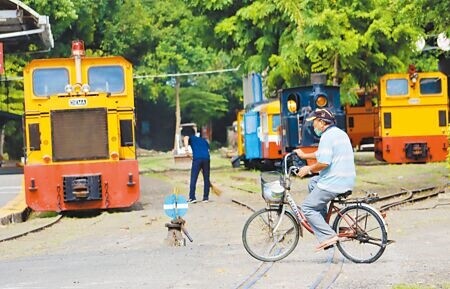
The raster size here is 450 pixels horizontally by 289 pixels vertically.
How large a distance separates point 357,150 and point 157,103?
24.9 meters

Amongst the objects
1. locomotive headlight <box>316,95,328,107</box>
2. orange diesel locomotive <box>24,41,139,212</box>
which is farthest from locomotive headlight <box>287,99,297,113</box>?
orange diesel locomotive <box>24,41,139,212</box>

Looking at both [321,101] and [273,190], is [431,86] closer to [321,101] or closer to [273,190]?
[321,101]

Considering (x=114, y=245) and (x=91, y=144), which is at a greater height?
(x=91, y=144)

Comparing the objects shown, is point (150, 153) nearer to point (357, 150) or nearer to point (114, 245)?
point (357, 150)

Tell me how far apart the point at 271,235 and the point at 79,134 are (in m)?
8.93

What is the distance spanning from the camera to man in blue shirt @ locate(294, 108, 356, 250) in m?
11.5

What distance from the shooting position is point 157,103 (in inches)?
2734

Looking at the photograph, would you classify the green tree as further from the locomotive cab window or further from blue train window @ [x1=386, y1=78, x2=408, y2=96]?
blue train window @ [x1=386, y1=78, x2=408, y2=96]

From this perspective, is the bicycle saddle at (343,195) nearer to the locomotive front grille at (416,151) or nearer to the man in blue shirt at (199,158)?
the man in blue shirt at (199,158)

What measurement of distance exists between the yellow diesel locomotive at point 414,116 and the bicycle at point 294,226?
21055 mm

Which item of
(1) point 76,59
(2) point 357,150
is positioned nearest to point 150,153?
(2) point 357,150

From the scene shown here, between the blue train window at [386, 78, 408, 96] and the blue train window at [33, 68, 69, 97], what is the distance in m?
14.6

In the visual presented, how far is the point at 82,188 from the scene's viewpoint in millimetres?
19938

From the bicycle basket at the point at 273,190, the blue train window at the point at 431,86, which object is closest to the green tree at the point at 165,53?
the blue train window at the point at 431,86
